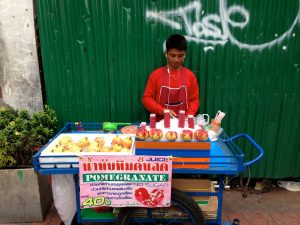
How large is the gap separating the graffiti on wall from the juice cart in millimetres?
1329

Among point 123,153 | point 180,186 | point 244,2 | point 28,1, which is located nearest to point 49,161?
point 123,153

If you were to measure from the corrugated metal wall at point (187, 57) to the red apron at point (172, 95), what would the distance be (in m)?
0.37

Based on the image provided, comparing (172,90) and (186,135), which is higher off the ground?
(172,90)

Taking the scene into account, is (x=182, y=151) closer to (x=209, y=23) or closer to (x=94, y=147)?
(x=94, y=147)

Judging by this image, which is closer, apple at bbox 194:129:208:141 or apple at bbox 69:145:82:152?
apple at bbox 194:129:208:141

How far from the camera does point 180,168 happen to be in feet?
7.12

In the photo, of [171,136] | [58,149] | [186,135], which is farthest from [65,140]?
[186,135]

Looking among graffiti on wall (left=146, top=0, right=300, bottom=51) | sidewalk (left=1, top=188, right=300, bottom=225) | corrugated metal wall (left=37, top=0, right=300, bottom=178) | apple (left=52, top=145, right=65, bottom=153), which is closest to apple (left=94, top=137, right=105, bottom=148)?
apple (left=52, top=145, right=65, bottom=153)

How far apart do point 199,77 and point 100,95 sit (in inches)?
50.1

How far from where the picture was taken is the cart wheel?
2.29 metres

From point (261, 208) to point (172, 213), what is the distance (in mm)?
1588

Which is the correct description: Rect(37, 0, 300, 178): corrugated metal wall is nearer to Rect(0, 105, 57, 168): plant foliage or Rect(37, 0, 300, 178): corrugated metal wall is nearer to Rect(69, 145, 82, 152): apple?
Rect(0, 105, 57, 168): plant foliage

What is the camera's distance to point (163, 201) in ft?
7.30

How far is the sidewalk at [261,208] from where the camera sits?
10.3 feet
